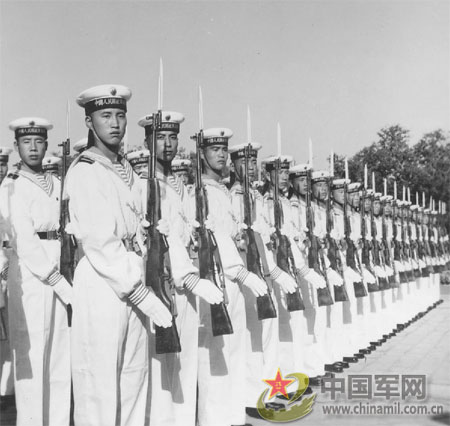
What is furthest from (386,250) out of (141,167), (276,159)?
(141,167)

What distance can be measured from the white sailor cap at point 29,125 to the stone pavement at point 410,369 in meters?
3.03

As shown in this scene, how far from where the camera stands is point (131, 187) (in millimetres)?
4043

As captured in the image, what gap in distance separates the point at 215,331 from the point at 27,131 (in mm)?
2278

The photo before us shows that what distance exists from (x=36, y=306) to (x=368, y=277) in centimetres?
569

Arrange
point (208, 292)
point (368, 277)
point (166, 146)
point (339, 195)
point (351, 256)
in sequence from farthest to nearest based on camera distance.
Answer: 1. point (339, 195)
2. point (368, 277)
3. point (351, 256)
4. point (166, 146)
5. point (208, 292)

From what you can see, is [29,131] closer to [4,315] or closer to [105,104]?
[4,315]

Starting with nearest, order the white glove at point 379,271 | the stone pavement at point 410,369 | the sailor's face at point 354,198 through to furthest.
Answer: the stone pavement at point 410,369 → the white glove at point 379,271 → the sailor's face at point 354,198

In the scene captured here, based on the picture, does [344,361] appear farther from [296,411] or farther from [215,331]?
[215,331]

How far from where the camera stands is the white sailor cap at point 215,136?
18.9 ft

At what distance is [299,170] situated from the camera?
8.06 meters

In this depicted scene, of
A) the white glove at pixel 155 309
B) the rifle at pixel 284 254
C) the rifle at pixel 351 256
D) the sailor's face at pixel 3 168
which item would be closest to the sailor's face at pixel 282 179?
the rifle at pixel 284 254

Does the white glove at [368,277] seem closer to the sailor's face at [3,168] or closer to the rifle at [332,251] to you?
the rifle at [332,251]

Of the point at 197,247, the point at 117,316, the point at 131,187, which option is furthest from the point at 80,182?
the point at 197,247

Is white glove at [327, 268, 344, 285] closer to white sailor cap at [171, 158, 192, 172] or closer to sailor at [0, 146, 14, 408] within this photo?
white sailor cap at [171, 158, 192, 172]
